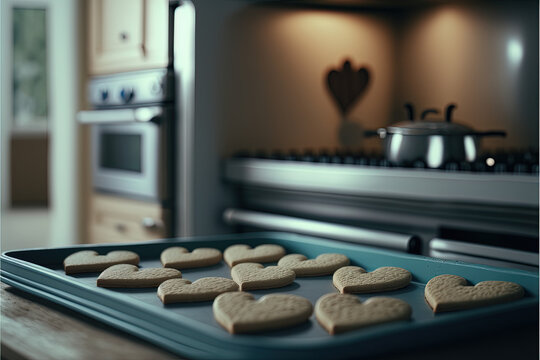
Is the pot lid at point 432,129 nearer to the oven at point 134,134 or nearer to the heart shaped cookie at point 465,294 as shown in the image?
the oven at point 134,134

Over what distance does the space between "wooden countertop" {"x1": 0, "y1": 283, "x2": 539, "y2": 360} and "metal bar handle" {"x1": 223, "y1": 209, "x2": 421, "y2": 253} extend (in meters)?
1.05

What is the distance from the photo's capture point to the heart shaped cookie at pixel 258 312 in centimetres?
64

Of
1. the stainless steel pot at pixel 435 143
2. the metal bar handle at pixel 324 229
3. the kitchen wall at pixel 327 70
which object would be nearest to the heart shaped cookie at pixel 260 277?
the metal bar handle at pixel 324 229

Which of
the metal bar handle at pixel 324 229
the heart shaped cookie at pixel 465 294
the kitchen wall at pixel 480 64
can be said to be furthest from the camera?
the kitchen wall at pixel 480 64

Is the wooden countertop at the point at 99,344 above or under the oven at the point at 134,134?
under

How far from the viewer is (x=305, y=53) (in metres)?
2.52

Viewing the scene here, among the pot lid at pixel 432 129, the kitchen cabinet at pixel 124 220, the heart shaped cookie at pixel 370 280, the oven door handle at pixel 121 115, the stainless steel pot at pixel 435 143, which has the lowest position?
the kitchen cabinet at pixel 124 220

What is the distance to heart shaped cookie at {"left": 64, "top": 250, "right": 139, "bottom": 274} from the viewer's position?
3.13 ft

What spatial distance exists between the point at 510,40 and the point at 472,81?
0.62ft

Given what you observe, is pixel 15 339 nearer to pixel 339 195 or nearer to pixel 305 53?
pixel 339 195

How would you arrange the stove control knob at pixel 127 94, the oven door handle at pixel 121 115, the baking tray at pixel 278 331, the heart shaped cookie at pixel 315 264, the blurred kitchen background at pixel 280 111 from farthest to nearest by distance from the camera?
the stove control knob at pixel 127 94
the oven door handle at pixel 121 115
the blurred kitchen background at pixel 280 111
the heart shaped cookie at pixel 315 264
the baking tray at pixel 278 331

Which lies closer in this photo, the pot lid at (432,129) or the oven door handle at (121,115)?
the pot lid at (432,129)

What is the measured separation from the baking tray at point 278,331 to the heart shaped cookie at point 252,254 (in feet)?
0.07

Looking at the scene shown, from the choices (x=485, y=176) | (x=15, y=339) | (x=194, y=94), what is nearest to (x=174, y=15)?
(x=194, y=94)
